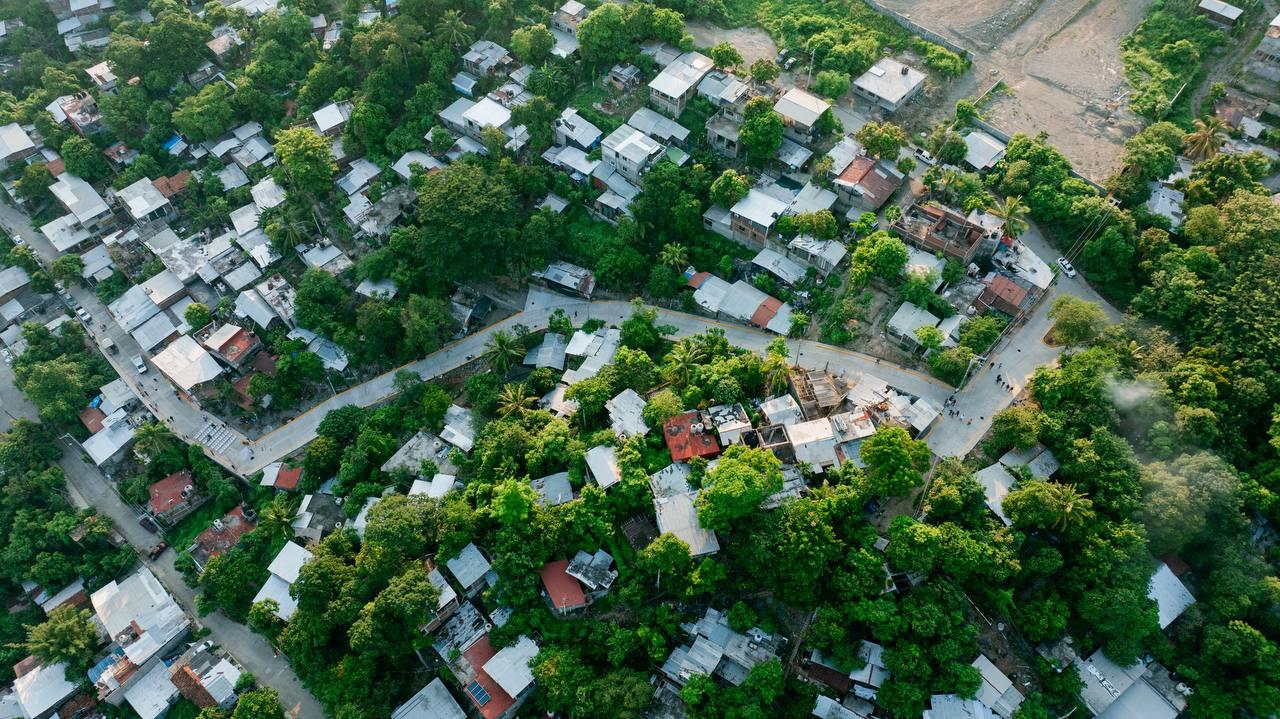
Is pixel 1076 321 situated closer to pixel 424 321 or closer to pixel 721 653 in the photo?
pixel 721 653

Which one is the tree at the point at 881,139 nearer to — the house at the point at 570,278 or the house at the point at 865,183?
the house at the point at 865,183

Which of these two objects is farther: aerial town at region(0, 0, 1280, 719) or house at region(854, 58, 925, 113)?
house at region(854, 58, 925, 113)

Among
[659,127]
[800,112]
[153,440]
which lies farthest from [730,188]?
[153,440]

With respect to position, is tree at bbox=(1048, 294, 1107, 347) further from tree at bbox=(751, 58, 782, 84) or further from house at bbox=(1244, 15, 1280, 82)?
house at bbox=(1244, 15, 1280, 82)

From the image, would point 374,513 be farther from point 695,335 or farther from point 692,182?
point 692,182

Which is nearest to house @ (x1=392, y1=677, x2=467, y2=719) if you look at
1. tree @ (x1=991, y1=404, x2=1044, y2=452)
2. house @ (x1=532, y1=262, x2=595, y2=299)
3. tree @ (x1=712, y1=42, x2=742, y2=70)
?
house @ (x1=532, y1=262, x2=595, y2=299)

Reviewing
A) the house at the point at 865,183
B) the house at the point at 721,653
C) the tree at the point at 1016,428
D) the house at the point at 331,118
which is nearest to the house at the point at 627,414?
the house at the point at 721,653
